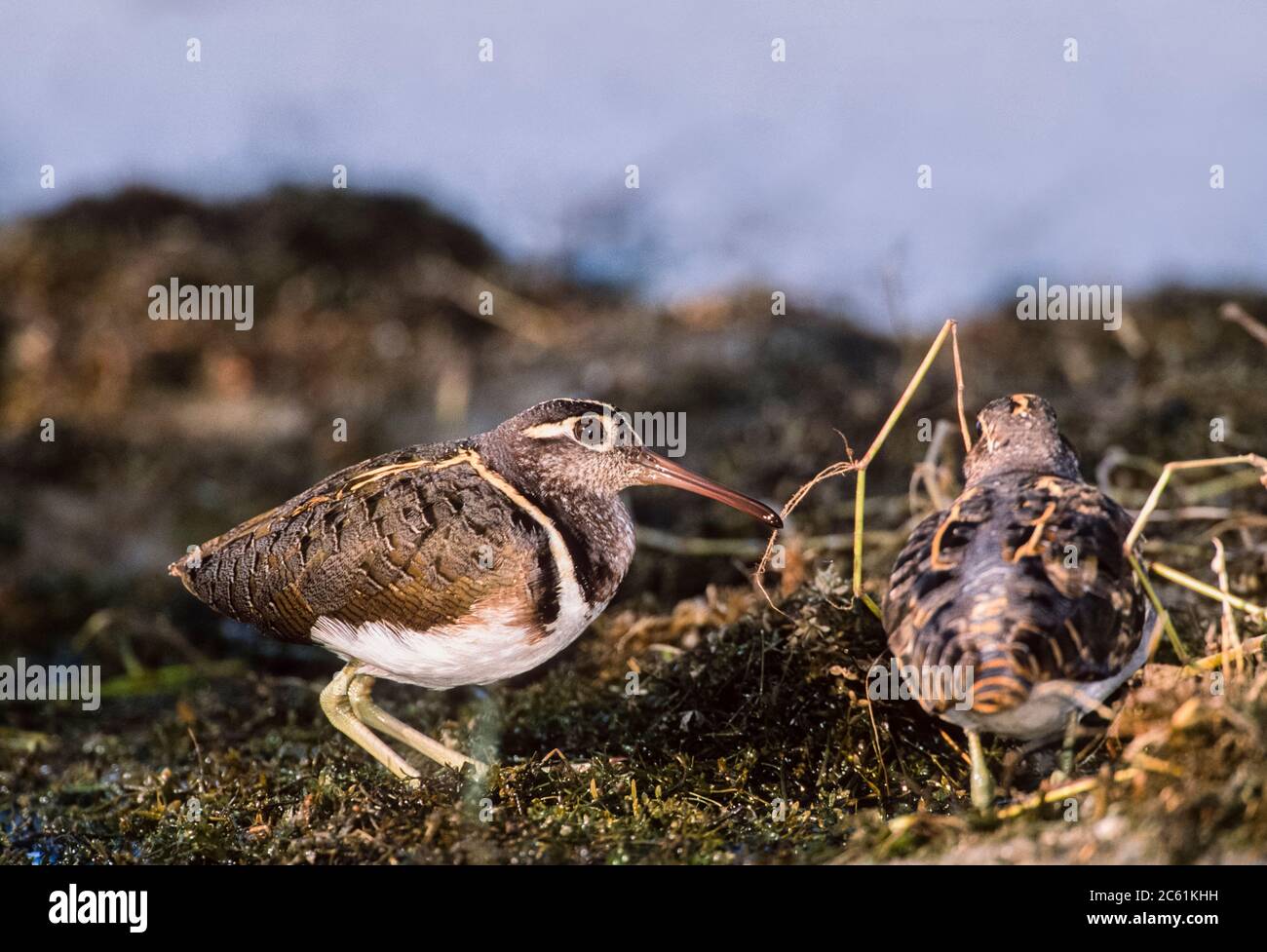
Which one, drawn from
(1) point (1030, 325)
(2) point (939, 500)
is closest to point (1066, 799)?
(2) point (939, 500)

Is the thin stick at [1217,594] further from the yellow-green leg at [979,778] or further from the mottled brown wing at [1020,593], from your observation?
the yellow-green leg at [979,778]

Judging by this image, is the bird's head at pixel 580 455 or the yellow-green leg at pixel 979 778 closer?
the yellow-green leg at pixel 979 778

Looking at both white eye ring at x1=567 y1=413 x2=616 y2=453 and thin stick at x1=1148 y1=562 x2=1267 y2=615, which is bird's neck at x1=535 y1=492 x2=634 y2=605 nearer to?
white eye ring at x1=567 y1=413 x2=616 y2=453

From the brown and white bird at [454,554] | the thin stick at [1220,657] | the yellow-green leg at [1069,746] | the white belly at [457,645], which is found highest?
the brown and white bird at [454,554]

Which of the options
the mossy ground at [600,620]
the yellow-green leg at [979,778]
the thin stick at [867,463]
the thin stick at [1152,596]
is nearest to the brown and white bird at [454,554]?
the thin stick at [867,463]

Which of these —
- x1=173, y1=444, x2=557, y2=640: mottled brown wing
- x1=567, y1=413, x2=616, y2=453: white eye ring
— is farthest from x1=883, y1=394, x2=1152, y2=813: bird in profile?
x1=173, y1=444, x2=557, y2=640: mottled brown wing

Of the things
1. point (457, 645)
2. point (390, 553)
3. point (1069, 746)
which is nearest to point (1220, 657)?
point (1069, 746)
